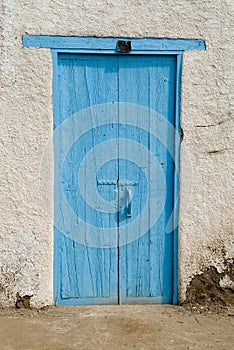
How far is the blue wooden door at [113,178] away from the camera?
14.2 feet

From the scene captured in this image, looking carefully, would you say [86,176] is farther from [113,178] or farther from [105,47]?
[105,47]

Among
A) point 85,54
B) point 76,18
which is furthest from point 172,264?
point 76,18

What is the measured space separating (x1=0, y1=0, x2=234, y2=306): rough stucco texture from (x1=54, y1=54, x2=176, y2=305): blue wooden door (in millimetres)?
128

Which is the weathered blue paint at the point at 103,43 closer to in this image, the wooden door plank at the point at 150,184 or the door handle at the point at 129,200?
the wooden door plank at the point at 150,184

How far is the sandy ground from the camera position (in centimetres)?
379

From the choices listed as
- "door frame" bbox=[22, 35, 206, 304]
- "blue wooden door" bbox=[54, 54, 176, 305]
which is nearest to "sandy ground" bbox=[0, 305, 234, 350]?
"blue wooden door" bbox=[54, 54, 176, 305]

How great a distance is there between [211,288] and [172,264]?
0.39m

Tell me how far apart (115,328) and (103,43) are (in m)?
2.26

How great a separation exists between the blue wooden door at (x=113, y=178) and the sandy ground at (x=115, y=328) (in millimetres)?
184

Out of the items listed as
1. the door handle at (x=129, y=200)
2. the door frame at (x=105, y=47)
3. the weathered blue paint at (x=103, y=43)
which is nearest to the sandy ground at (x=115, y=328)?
the door frame at (x=105, y=47)

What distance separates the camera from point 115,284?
176 inches

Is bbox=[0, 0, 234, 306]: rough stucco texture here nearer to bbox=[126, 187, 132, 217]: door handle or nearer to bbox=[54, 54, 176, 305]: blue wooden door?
bbox=[54, 54, 176, 305]: blue wooden door

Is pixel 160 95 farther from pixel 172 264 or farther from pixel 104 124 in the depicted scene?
pixel 172 264

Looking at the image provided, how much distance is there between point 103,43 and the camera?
426cm
